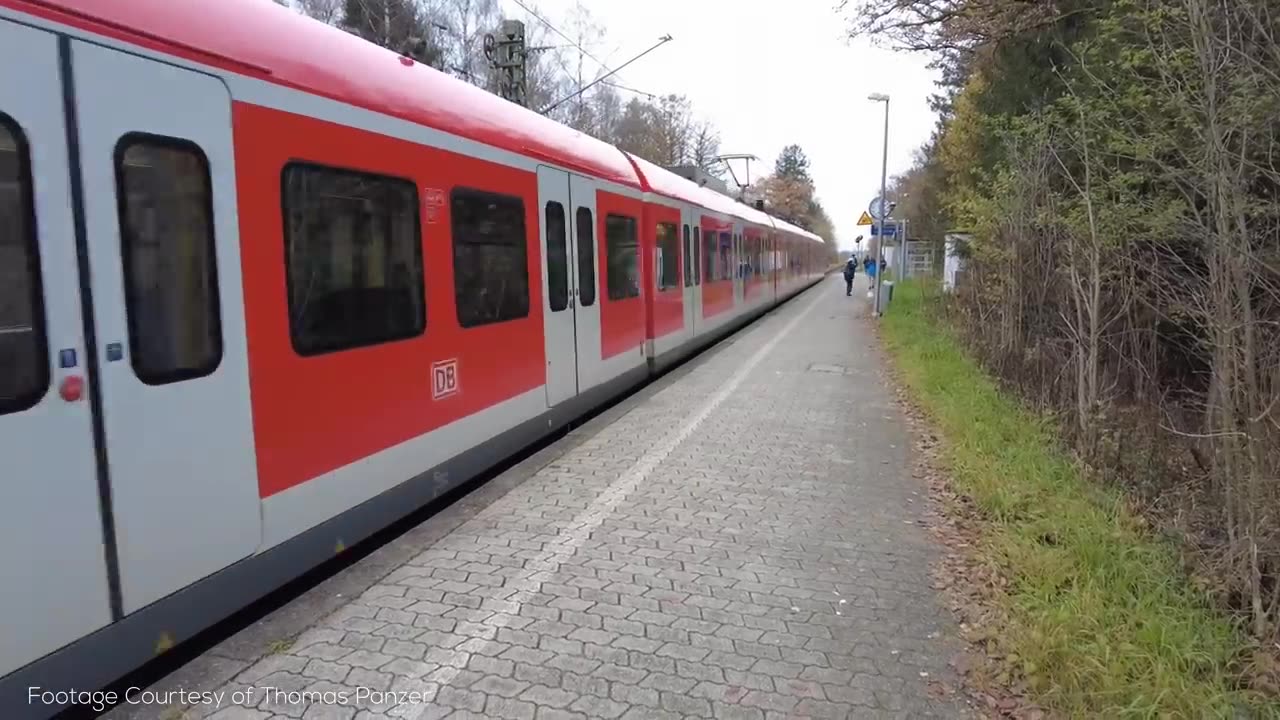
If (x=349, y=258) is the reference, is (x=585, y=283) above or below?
below

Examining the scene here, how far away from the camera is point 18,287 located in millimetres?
2639

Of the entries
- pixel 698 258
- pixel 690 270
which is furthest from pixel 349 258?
pixel 698 258

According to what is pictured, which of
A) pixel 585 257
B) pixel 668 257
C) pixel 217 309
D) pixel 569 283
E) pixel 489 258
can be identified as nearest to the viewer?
pixel 217 309

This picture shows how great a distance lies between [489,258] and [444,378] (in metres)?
1.08

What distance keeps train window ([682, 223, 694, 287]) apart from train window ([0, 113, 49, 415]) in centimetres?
1059

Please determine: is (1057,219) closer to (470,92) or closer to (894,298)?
(470,92)

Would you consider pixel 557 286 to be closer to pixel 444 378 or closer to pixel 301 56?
pixel 444 378

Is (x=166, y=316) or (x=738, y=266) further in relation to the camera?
(x=738, y=266)

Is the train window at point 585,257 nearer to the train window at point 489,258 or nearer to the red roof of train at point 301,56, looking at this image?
the red roof of train at point 301,56

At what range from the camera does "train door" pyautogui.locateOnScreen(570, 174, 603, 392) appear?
7746 millimetres

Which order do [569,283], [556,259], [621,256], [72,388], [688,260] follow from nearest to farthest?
[72,388], [556,259], [569,283], [621,256], [688,260]

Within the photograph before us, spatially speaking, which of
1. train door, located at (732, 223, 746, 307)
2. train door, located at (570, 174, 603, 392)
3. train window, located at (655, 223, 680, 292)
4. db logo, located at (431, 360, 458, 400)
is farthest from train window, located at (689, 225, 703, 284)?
db logo, located at (431, 360, 458, 400)

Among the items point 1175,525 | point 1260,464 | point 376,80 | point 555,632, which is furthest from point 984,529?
point 376,80

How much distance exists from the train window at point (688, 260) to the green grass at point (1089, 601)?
683 cm
